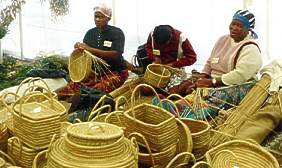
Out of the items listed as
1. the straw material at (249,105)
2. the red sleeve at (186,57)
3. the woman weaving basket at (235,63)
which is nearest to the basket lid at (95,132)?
the straw material at (249,105)

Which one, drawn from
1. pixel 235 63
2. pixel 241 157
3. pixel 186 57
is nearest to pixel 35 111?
pixel 241 157

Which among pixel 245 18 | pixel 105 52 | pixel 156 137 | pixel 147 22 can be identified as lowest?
pixel 156 137

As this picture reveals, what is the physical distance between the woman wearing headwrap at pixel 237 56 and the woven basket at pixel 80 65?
1.11 m

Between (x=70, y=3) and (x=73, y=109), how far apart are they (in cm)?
306

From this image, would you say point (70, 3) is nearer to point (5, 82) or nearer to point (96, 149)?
point (5, 82)

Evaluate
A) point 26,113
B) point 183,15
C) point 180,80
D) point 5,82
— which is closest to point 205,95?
point 180,80

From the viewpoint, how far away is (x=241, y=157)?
7.70 feet

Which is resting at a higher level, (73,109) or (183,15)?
(183,15)

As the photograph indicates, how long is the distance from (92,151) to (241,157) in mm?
862

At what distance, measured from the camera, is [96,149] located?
1.97m

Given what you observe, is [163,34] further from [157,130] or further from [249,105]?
[157,130]

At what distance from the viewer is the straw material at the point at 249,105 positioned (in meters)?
3.00

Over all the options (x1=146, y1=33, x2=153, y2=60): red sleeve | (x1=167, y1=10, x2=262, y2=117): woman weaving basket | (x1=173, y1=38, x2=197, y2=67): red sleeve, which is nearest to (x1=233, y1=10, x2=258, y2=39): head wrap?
(x1=167, y1=10, x2=262, y2=117): woman weaving basket

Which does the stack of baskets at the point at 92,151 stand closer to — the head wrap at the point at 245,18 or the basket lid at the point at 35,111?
the basket lid at the point at 35,111
